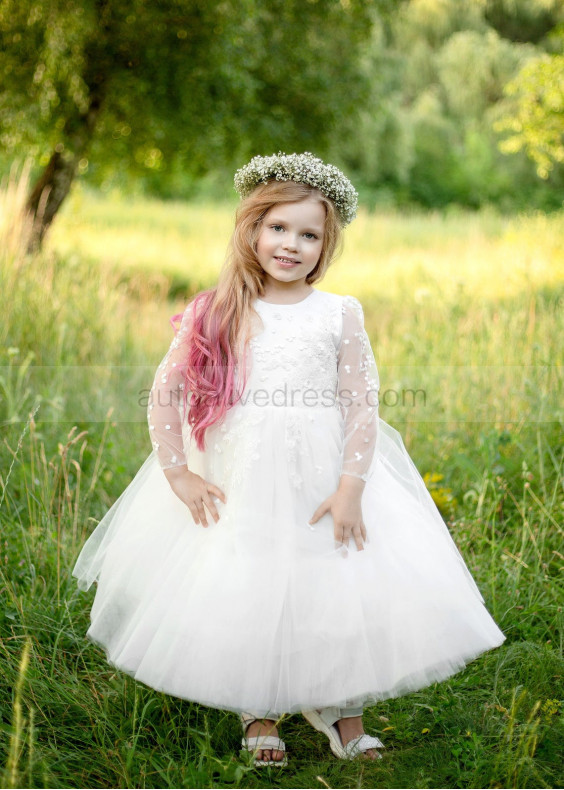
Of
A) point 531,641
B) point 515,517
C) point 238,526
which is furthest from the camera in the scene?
point 515,517

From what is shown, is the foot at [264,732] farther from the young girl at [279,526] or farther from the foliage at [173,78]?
the foliage at [173,78]

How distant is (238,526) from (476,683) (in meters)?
1.08

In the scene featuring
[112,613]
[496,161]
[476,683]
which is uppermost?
[496,161]

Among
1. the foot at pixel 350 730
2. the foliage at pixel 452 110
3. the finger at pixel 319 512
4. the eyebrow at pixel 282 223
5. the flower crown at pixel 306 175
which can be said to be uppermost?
the foliage at pixel 452 110

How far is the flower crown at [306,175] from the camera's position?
2.09m

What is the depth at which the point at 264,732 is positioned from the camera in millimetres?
2023

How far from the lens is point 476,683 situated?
7.76 feet

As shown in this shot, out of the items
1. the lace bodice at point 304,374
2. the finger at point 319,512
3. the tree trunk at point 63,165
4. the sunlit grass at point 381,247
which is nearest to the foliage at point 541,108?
the sunlit grass at point 381,247

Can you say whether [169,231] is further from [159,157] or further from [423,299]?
[423,299]

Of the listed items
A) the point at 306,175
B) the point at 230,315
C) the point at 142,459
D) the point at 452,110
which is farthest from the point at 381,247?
the point at 452,110

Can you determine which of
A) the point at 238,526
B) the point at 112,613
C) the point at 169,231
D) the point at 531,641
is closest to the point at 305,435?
the point at 238,526

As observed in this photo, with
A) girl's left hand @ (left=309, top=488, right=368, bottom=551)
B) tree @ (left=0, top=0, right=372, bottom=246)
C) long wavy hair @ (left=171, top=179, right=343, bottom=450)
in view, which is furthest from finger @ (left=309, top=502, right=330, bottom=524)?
tree @ (left=0, top=0, right=372, bottom=246)

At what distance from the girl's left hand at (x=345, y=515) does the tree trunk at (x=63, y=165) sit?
5917 mm

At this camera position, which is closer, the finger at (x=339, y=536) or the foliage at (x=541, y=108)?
the finger at (x=339, y=536)
